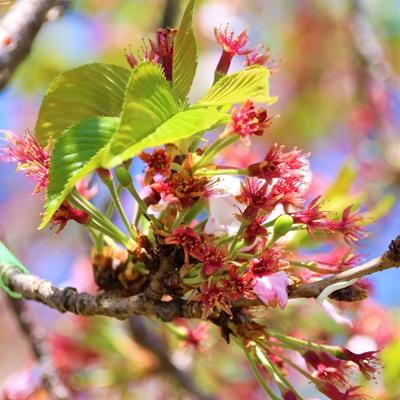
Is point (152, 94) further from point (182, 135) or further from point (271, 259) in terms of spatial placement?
point (271, 259)

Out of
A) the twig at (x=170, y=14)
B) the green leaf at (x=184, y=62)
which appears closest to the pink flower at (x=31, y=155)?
the green leaf at (x=184, y=62)

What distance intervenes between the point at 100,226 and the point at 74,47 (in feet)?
8.62

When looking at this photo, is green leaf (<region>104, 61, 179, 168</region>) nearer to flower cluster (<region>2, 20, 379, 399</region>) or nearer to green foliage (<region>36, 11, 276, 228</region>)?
green foliage (<region>36, 11, 276, 228</region>)

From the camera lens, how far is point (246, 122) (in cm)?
83

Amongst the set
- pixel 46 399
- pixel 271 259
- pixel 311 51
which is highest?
pixel 271 259

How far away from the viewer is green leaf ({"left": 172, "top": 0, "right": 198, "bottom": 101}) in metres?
0.96

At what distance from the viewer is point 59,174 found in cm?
81

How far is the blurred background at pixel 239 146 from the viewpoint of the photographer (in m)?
1.80

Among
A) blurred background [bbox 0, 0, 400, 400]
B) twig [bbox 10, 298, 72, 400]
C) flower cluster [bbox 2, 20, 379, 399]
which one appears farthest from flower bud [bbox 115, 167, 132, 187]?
twig [bbox 10, 298, 72, 400]

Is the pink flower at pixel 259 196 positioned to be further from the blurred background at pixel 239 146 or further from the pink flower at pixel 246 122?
the blurred background at pixel 239 146

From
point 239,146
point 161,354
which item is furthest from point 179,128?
point 161,354

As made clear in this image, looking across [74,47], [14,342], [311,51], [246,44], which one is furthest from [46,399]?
[311,51]

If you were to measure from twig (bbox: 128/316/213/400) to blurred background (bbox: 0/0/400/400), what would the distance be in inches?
0.5

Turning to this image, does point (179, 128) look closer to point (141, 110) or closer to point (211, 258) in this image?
point (141, 110)
